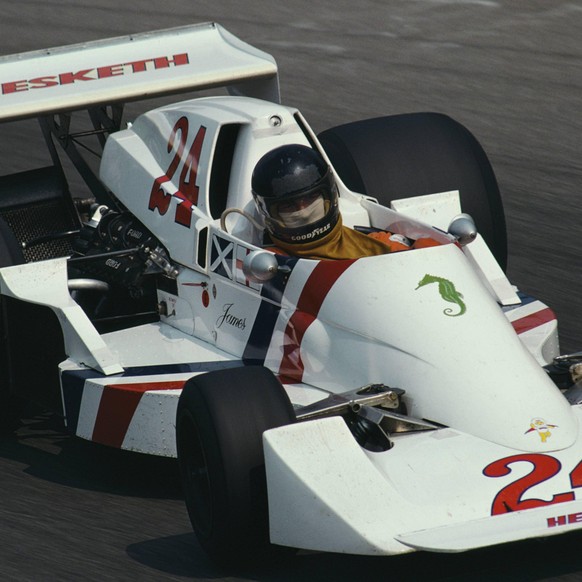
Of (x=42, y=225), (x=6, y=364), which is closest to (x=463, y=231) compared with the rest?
(x=6, y=364)

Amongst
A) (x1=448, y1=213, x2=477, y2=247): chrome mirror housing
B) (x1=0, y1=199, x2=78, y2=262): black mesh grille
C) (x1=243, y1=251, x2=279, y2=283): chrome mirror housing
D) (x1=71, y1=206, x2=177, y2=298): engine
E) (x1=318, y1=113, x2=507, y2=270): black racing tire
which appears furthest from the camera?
(x1=0, y1=199, x2=78, y2=262): black mesh grille

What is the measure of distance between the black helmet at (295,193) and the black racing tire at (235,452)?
111 cm

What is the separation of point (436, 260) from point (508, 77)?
758 centimetres

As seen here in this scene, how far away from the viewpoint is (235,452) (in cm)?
535

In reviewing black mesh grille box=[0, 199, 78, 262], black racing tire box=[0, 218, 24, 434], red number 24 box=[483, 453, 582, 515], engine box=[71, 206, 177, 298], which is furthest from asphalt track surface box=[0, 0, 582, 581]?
black mesh grille box=[0, 199, 78, 262]

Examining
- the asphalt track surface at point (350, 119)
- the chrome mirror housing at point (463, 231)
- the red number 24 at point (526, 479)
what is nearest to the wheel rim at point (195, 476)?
the asphalt track surface at point (350, 119)

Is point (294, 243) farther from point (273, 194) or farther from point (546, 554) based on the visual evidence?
point (546, 554)

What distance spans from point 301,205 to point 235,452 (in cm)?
155

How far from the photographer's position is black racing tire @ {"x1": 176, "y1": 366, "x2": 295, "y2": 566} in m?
5.34

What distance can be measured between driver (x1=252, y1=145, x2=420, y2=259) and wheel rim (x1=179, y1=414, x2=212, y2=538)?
124 cm

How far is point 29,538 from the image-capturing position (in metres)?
6.10

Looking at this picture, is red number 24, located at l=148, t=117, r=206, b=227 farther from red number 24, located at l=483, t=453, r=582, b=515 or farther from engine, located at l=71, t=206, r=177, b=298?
red number 24, located at l=483, t=453, r=582, b=515

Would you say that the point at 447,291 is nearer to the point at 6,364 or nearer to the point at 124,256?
the point at 124,256

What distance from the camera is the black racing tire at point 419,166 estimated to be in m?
8.05
